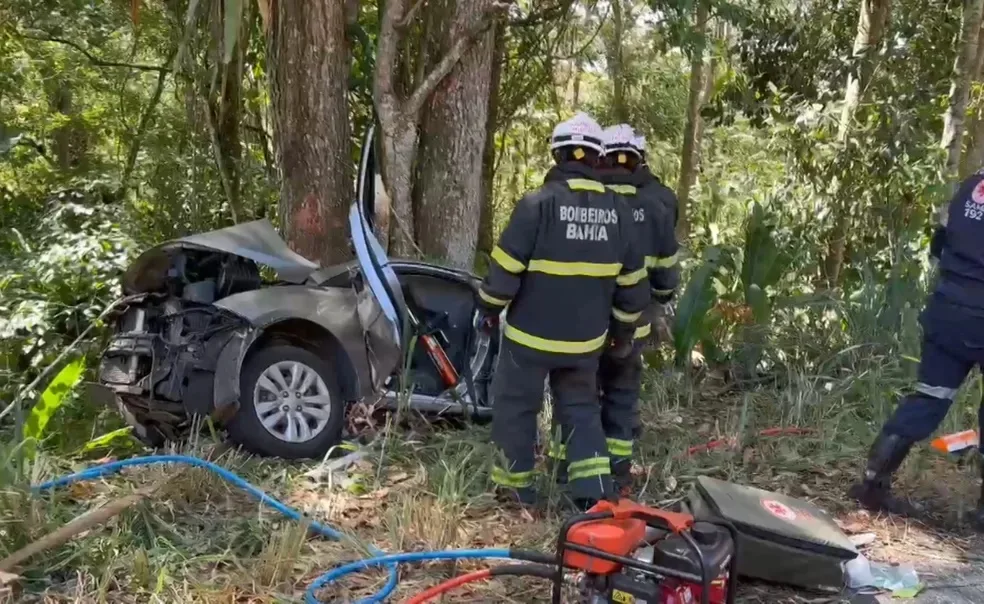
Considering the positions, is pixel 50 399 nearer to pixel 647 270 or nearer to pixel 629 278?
pixel 629 278

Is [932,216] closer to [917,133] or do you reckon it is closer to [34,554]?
[917,133]

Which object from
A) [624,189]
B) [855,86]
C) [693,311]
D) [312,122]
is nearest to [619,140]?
[624,189]

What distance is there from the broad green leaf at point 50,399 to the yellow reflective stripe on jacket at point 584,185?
269 cm

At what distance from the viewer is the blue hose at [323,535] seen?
10.5ft

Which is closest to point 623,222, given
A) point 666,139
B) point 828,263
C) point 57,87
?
point 828,263

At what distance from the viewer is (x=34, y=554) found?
10.6 ft

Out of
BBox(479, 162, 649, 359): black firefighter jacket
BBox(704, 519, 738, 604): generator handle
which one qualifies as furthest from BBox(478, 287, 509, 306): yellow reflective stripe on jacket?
BBox(704, 519, 738, 604): generator handle

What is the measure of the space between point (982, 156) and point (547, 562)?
10.1 m

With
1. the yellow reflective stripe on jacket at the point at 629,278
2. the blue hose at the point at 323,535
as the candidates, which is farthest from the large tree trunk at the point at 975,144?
the blue hose at the point at 323,535

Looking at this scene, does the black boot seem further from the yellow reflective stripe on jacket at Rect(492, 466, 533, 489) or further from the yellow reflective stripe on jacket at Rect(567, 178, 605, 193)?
the yellow reflective stripe on jacket at Rect(567, 178, 605, 193)

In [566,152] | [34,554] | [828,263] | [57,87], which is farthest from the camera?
[57,87]

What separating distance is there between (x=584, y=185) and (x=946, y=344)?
6.37 feet

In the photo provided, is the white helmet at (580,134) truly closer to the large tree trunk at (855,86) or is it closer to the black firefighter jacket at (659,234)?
the black firefighter jacket at (659,234)

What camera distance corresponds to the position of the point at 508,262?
384 cm
